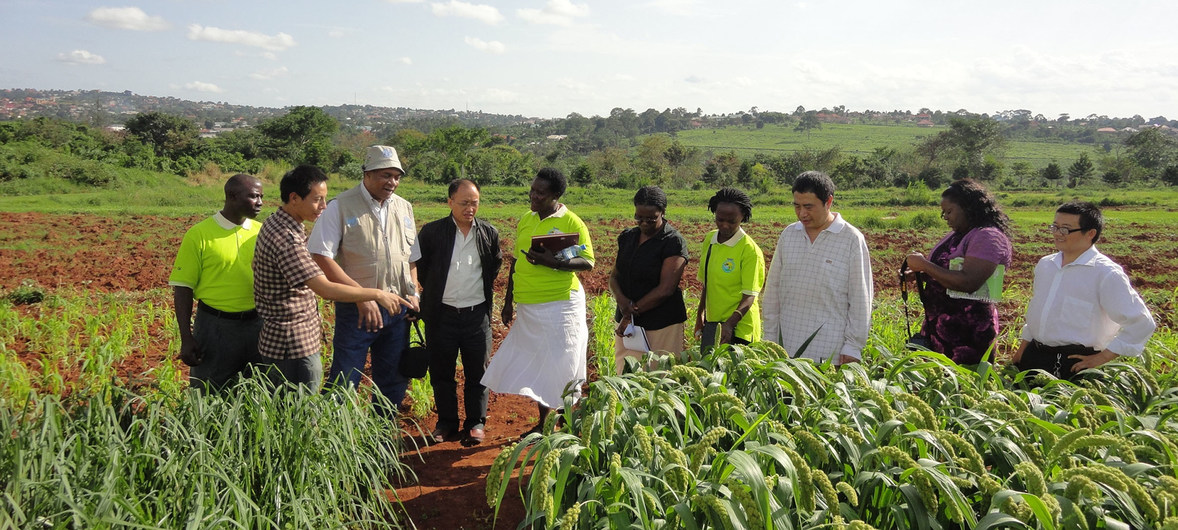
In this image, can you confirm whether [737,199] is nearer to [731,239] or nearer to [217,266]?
[731,239]

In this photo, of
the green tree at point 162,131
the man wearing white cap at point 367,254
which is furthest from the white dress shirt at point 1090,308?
the green tree at point 162,131

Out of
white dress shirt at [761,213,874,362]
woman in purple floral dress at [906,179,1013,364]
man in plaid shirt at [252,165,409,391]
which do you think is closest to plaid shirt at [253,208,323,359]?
man in plaid shirt at [252,165,409,391]

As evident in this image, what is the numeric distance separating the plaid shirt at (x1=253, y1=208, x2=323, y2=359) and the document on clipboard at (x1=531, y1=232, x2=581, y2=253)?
116cm

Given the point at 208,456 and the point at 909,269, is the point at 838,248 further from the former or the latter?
the point at 208,456

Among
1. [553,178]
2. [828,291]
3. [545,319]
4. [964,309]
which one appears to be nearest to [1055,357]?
[964,309]

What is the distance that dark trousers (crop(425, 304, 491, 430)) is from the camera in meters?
4.03

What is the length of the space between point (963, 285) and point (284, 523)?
3126 mm

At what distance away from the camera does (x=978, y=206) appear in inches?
138

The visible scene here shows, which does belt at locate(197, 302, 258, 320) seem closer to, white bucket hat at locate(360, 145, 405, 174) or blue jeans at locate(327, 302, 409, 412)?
blue jeans at locate(327, 302, 409, 412)

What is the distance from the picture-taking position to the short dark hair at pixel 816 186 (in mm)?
3336

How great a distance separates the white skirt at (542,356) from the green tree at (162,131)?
3648 cm

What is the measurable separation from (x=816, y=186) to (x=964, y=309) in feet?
3.41

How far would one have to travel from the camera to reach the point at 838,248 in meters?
3.41

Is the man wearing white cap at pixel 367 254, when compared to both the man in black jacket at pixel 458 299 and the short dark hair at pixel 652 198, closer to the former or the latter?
the man in black jacket at pixel 458 299
